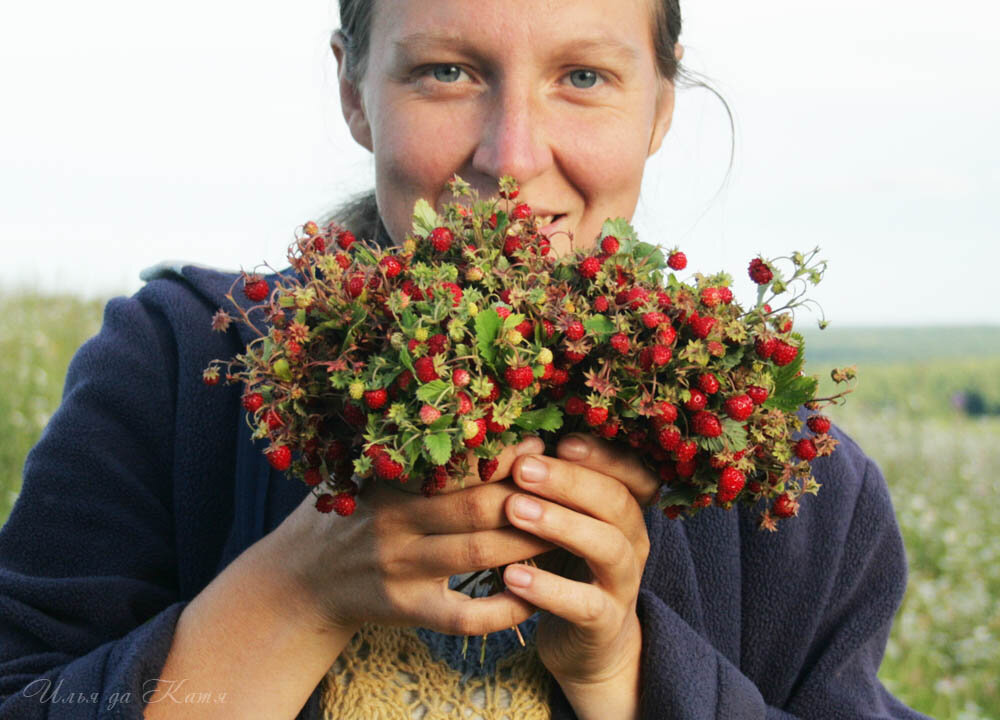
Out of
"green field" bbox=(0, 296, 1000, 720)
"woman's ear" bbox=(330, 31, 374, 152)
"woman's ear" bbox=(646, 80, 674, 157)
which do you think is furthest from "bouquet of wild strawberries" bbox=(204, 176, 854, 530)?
"green field" bbox=(0, 296, 1000, 720)

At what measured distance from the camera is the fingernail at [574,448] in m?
1.44

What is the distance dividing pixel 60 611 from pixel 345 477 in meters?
0.98

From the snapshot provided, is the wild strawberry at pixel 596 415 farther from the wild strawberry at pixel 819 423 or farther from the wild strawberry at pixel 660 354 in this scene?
the wild strawberry at pixel 819 423

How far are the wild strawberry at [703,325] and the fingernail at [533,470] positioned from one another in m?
0.33

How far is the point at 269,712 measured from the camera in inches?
67.5

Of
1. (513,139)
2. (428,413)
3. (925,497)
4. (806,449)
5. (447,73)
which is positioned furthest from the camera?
(925,497)

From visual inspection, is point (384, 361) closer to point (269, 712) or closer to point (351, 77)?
point (269, 712)

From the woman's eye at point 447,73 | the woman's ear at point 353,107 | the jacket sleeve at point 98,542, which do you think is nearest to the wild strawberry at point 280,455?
the jacket sleeve at point 98,542

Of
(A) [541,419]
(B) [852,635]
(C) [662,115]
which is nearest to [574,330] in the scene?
(A) [541,419]

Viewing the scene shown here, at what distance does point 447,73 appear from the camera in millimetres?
1869

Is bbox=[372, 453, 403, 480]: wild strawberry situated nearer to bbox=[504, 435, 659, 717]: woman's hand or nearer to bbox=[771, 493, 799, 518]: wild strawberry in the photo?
Result: bbox=[504, 435, 659, 717]: woman's hand

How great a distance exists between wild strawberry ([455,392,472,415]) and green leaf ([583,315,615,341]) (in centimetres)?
22

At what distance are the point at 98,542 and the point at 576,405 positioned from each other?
1.27 meters

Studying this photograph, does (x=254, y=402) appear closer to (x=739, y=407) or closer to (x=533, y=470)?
(x=533, y=470)
